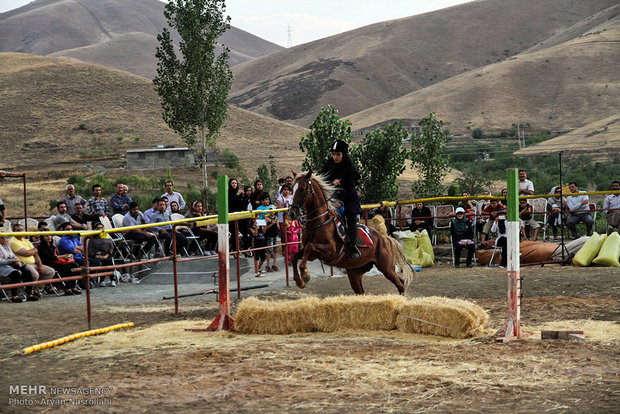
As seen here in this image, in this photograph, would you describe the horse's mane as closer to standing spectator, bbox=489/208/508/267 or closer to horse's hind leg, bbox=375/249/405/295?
horse's hind leg, bbox=375/249/405/295

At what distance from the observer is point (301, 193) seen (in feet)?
34.2

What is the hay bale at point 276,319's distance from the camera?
8484 millimetres

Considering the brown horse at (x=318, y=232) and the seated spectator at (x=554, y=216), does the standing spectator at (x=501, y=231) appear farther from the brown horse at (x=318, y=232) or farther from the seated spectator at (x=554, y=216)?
the brown horse at (x=318, y=232)

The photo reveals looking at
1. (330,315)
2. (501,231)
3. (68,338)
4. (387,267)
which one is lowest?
(68,338)

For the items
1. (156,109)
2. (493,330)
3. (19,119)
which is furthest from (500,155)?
(493,330)

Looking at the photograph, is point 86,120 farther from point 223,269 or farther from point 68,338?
point 68,338

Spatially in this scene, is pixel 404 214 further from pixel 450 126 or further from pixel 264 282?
pixel 450 126

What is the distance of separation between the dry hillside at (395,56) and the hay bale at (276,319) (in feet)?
407

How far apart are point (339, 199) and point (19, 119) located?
2518 inches

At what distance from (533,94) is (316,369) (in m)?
109

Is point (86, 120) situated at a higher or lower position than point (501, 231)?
higher

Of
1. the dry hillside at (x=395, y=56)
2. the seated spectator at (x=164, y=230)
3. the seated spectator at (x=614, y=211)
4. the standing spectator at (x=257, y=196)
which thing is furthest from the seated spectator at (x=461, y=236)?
the dry hillside at (x=395, y=56)

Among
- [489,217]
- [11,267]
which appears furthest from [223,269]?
[489,217]

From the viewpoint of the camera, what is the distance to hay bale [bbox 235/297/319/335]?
8484 mm
